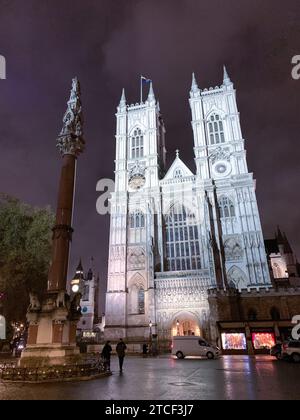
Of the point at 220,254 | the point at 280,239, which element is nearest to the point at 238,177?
the point at 220,254

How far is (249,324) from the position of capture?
24016 millimetres

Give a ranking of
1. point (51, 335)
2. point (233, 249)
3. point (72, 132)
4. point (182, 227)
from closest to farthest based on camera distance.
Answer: point (51, 335) < point (72, 132) < point (233, 249) < point (182, 227)

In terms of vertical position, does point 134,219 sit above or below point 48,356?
above

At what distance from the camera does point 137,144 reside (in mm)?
49781

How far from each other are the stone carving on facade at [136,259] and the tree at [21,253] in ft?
63.5

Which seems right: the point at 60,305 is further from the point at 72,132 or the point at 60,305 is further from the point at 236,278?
the point at 236,278

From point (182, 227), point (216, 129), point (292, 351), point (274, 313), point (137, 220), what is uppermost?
point (216, 129)

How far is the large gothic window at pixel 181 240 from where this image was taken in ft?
132

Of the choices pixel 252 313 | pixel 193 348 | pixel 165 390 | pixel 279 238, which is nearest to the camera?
pixel 165 390

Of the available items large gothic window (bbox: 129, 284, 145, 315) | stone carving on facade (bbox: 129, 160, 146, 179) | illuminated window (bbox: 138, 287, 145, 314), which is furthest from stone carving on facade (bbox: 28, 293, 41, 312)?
stone carving on facade (bbox: 129, 160, 146, 179)

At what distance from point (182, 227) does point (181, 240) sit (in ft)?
6.15

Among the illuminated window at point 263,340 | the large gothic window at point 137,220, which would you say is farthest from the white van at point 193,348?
the large gothic window at point 137,220

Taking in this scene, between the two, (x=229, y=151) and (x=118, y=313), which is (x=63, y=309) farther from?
(x=229, y=151)

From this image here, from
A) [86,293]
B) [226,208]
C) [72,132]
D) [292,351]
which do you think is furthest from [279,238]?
[72,132]
